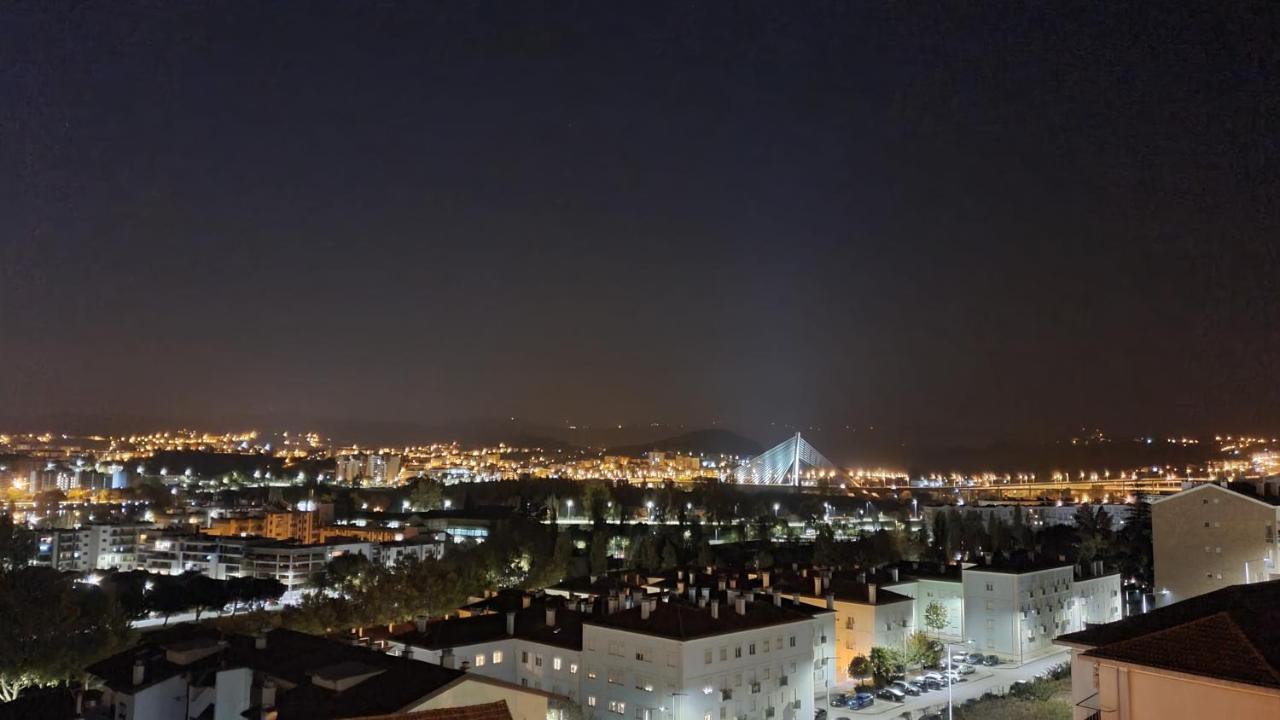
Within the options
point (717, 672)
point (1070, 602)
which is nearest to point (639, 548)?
point (1070, 602)

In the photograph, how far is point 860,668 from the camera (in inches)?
618

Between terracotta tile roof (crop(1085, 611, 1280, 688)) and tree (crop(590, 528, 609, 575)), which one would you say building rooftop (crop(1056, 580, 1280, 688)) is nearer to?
terracotta tile roof (crop(1085, 611, 1280, 688))

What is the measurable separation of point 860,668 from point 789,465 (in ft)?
256

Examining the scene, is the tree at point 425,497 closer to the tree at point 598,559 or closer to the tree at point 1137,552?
the tree at point 598,559

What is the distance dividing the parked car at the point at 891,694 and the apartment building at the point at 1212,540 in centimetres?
589

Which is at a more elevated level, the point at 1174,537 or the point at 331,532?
the point at 1174,537

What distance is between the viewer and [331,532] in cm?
4875

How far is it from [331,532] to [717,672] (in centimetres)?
4055

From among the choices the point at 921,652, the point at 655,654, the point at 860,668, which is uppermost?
the point at 655,654

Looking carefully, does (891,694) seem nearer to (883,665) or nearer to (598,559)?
(883,665)

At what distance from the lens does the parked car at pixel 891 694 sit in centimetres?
1439

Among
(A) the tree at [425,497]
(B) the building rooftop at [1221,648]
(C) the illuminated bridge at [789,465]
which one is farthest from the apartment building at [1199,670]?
(C) the illuminated bridge at [789,465]

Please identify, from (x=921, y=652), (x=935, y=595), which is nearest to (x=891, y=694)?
(x=921, y=652)

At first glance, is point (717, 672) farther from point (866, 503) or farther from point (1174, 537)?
point (866, 503)
